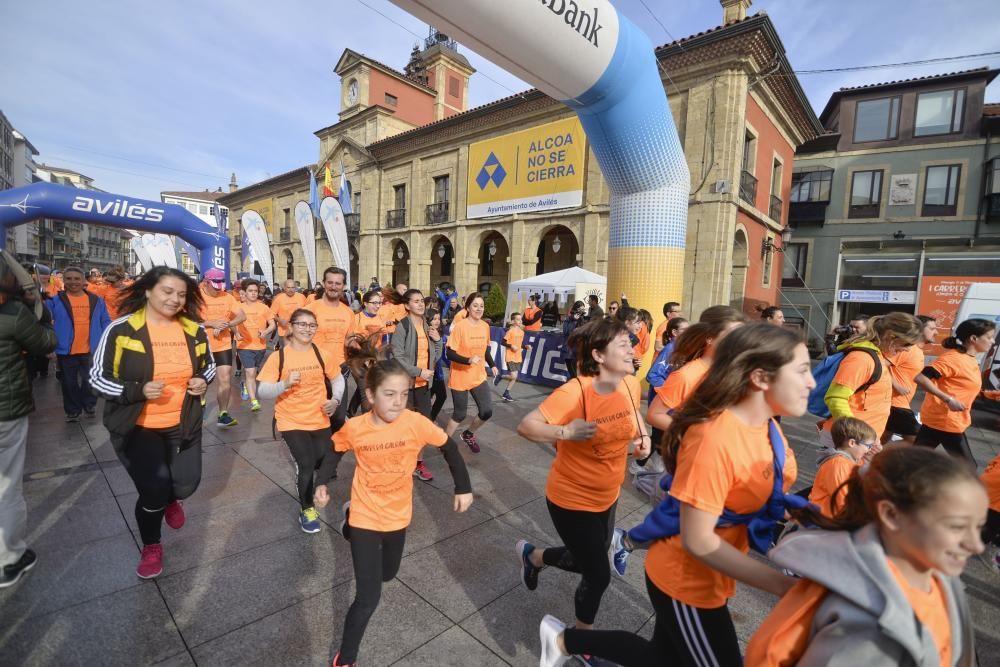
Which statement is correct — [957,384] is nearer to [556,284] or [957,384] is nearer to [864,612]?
[864,612]

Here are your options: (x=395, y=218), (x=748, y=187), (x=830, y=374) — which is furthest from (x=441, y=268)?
(x=830, y=374)

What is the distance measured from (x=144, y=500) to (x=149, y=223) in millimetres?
12077

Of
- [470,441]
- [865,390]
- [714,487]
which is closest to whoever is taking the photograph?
[714,487]

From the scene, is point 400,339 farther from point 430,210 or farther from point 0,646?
point 430,210

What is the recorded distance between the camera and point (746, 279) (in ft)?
57.3

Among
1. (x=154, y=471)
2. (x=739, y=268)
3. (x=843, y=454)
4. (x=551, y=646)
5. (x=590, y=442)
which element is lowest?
(x=551, y=646)

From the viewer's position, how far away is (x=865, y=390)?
3.56m

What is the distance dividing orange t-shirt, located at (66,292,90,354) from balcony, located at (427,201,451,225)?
16503 millimetres

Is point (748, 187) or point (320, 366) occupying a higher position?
point (748, 187)

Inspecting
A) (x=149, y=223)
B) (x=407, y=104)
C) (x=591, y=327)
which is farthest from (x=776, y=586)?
(x=407, y=104)

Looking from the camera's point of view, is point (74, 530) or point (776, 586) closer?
point (776, 586)

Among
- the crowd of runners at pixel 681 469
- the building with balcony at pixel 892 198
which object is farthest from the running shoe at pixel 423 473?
the building with balcony at pixel 892 198

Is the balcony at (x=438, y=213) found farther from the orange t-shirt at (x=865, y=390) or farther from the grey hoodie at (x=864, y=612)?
the grey hoodie at (x=864, y=612)

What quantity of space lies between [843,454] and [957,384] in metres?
2.56
